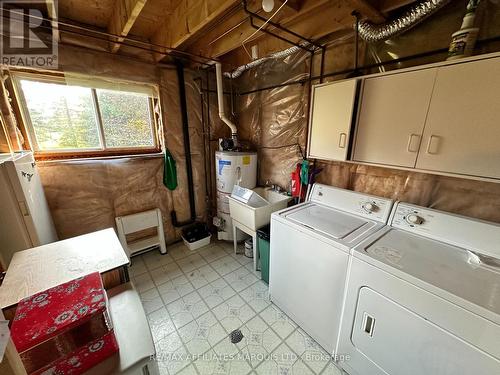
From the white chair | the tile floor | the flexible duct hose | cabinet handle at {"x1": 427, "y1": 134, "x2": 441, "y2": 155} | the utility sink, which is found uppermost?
the flexible duct hose

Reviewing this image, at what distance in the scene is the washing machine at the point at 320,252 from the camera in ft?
4.50

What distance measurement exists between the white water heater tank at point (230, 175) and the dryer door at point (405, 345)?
189cm

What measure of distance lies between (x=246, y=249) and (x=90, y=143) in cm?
223

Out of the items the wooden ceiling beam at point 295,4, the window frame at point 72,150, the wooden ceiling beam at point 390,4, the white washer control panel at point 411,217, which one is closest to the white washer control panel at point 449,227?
the white washer control panel at point 411,217

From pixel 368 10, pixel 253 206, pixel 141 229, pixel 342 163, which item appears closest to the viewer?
pixel 368 10

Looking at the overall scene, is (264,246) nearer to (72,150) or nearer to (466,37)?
(466,37)

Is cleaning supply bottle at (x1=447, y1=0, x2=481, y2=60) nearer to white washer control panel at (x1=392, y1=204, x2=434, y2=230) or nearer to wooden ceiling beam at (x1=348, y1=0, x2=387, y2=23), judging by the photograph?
wooden ceiling beam at (x1=348, y1=0, x2=387, y2=23)

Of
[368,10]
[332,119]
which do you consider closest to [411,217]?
[332,119]

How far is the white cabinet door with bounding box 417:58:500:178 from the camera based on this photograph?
1.03 metres

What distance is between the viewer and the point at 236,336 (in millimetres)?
1678

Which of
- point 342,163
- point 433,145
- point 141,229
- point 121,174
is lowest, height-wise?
point 141,229

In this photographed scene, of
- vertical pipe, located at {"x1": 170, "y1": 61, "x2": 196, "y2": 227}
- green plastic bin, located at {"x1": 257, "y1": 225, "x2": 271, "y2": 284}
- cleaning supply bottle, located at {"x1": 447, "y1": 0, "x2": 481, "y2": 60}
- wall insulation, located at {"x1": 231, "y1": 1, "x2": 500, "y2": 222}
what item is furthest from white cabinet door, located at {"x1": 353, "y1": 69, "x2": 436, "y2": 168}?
vertical pipe, located at {"x1": 170, "y1": 61, "x2": 196, "y2": 227}

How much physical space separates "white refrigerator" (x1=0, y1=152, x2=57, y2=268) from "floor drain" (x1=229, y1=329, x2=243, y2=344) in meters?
1.66

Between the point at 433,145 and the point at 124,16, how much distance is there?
7.76ft
